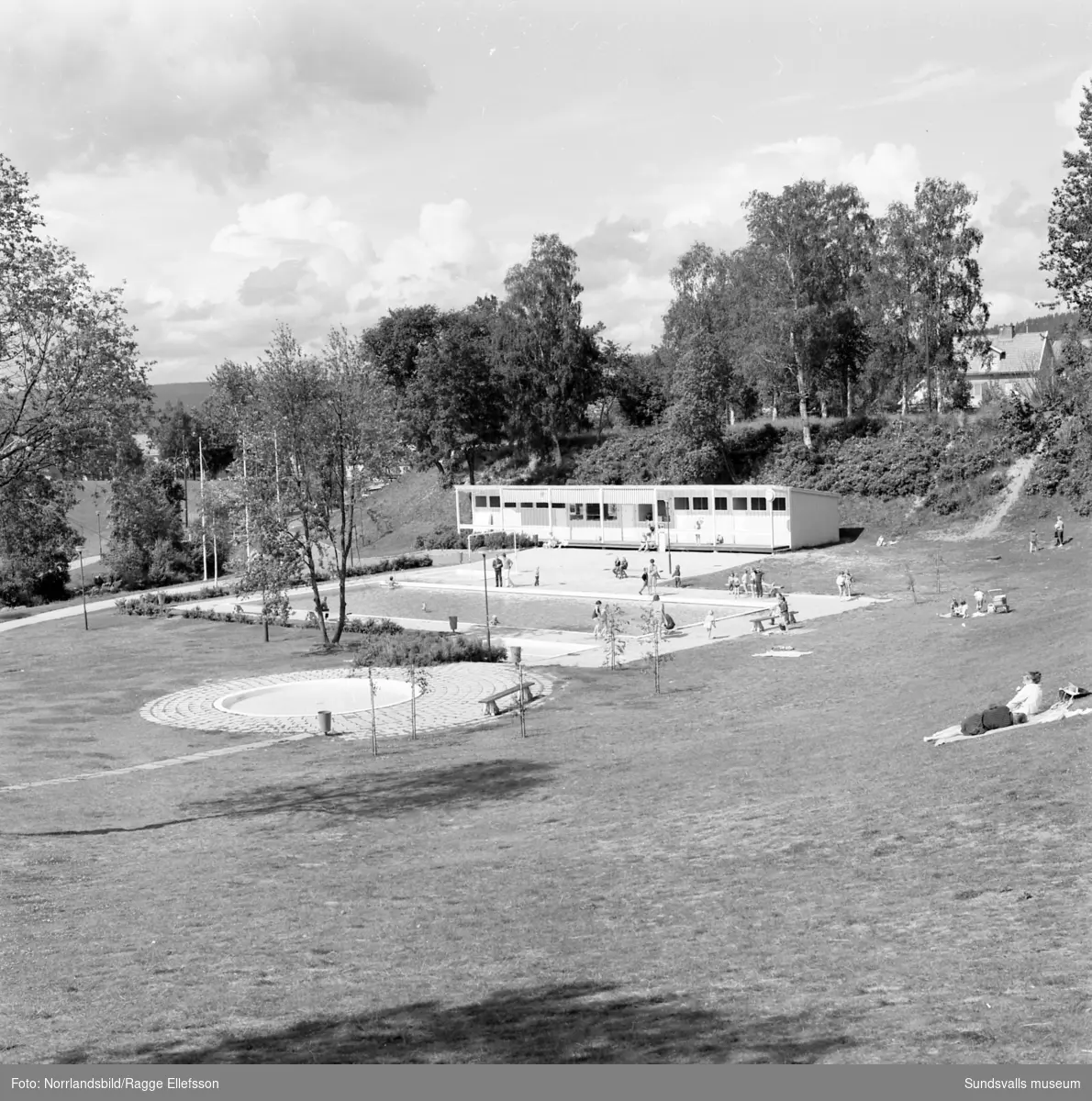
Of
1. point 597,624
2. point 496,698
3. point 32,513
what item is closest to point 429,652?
point 597,624

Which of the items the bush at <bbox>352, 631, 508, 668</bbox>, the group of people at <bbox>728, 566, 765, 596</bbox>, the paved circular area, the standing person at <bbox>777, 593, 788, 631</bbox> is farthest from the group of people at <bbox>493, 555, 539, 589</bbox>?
the paved circular area

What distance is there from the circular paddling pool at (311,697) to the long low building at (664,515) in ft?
84.7

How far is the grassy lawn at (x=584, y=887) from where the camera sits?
311 inches

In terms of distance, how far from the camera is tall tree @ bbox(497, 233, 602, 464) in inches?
2808

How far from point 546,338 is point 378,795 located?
56.3 metres

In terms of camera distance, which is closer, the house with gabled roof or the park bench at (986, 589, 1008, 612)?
the park bench at (986, 589, 1008, 612)

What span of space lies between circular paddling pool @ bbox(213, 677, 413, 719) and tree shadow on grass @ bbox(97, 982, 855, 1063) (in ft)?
54.1

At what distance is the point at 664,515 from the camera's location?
5441 centimetres

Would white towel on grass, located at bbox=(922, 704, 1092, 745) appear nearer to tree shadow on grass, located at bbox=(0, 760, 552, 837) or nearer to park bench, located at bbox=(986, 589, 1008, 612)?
tree shadow on grass, located at bbox=(0, 760, 552, 837)

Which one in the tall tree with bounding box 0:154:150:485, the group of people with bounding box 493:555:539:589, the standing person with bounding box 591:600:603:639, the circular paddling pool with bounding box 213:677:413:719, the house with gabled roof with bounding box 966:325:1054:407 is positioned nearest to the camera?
the tall tree with bounding box 0:154:150:485

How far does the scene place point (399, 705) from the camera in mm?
25031

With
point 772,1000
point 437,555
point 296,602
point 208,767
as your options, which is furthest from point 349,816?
point 437,555

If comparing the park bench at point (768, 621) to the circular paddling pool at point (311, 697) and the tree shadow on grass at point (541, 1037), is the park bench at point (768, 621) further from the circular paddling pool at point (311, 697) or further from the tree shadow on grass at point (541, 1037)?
the tree shadow on grass at point (541, 1037)

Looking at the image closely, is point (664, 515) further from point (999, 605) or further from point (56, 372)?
point (56, 372)
